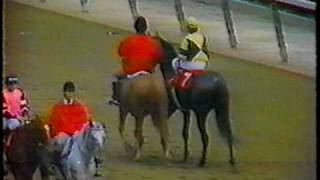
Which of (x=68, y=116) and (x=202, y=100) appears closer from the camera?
(x=68, y=116)

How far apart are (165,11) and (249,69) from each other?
639 mm

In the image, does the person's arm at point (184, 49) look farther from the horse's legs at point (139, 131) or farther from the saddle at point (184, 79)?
the horse's legs at point (139, 131)

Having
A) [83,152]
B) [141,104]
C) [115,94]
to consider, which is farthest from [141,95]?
[83,152]

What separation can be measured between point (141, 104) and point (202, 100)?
1.25 feet

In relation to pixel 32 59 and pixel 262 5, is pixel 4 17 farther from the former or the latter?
pixel 262 5

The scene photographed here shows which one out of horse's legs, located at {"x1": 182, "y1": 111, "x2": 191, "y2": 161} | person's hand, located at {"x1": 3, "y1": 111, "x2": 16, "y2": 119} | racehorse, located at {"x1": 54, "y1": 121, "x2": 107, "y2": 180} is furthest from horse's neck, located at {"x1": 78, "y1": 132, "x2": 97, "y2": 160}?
horse's legs, located at {"x1": 182, "y1": 111, "x2": 191, "y2": 161}

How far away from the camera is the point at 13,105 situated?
26.5 ft

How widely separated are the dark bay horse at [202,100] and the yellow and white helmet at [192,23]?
0.59 ft

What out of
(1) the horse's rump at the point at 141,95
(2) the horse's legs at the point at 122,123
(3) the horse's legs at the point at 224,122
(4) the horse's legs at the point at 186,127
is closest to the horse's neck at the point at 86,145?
(2) the horse's legs at the point at 122,123

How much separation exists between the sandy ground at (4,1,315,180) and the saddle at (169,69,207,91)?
12 cm

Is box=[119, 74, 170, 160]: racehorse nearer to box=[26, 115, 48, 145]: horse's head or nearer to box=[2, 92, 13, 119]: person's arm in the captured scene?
box=[26, 115, 48, 145]: horse's head

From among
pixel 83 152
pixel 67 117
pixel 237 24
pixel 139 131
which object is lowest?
pixel 83 152

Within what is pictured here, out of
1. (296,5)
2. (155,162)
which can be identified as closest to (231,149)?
(155,162)

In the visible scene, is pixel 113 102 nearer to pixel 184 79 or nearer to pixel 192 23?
pixel 184 79
